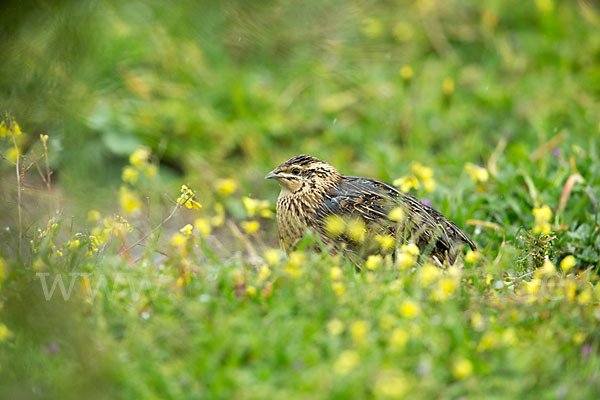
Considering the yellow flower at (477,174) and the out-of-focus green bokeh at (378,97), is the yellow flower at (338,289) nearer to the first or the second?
the yellow flower at (477,174)

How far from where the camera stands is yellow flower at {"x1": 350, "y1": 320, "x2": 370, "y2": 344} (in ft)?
10.3

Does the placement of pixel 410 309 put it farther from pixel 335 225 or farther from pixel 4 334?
pixel 4 334

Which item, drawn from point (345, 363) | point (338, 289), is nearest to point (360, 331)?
point (345, 363)

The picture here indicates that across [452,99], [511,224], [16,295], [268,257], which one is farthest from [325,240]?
[452,99]

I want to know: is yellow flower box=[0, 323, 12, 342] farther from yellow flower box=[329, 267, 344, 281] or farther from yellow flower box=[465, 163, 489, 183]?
yellow flower box=[465, 163, 489, 183]

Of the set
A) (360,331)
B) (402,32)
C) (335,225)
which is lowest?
(402,32)

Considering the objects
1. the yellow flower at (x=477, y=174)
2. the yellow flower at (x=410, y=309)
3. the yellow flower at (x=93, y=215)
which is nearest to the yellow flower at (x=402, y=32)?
the yellow flower at (x=477, y=174)

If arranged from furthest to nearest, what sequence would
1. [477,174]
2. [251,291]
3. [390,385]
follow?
[477,174]
[251,291]
[390,385]

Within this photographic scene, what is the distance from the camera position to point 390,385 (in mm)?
2754

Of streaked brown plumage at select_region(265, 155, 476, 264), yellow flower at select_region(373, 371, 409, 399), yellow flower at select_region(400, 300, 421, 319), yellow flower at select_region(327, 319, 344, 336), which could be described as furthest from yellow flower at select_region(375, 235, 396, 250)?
yellow flower at select_region(373, 371, 409, 399)

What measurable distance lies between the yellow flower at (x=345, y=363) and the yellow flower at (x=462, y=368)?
424 mm

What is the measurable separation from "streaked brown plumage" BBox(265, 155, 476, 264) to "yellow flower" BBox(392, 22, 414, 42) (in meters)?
4.07

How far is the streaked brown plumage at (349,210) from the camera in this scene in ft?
15.2

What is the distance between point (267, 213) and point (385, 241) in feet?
3.53
